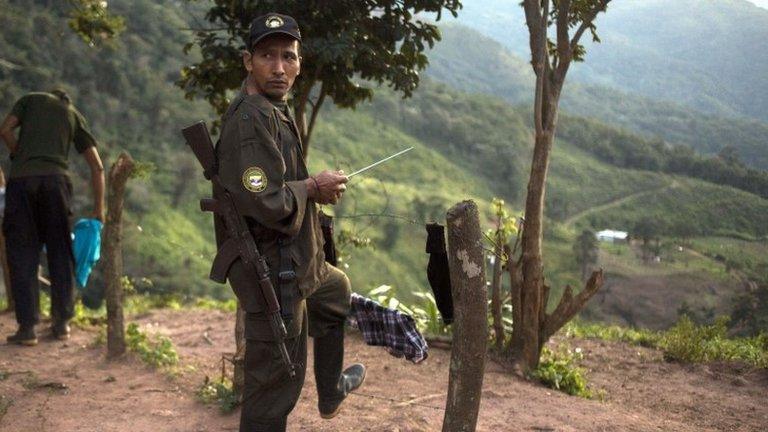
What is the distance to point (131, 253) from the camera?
48875mm

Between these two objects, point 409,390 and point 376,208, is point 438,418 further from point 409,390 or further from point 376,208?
point 376,208

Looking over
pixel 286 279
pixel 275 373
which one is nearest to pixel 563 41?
pixel 286 279

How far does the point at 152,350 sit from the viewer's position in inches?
214

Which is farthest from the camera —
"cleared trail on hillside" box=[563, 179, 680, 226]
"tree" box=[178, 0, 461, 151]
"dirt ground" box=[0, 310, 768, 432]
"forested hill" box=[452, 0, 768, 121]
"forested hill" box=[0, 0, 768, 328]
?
"cleared trail on hillside" box=[563, 179, 680, 226]

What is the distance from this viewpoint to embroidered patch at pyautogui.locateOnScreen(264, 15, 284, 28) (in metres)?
2.86

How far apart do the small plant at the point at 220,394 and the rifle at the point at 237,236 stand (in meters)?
1.64

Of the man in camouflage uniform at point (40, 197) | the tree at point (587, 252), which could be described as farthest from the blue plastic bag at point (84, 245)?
the tree at point (587, 252)

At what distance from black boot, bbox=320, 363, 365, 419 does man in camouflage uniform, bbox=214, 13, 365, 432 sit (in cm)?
46

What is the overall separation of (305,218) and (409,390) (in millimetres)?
2395

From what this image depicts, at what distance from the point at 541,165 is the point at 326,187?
2836mm

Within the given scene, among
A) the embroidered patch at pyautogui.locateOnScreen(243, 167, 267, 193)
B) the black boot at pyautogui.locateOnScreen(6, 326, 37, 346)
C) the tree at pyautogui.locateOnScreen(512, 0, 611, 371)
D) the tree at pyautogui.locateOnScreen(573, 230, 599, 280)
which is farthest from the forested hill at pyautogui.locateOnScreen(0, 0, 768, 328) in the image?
the embroidered patch at pyautogui.locateOnScreen(243, 167, 267, 193)

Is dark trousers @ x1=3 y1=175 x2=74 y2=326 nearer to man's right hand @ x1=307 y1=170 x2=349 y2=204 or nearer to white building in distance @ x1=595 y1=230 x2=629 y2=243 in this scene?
man's right hand @ x1=307 y1=170 x2=349 y2=204

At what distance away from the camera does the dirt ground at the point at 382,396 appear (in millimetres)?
4234

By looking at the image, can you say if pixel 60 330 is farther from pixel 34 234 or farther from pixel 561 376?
pixel 561 376
